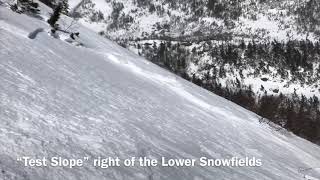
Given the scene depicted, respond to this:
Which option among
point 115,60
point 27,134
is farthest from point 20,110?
point 115,60

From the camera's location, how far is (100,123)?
23.6 ft

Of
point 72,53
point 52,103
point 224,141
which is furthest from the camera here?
point 72,53

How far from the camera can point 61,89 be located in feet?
27.5

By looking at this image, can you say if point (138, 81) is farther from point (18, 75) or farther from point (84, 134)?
point (84, 134)

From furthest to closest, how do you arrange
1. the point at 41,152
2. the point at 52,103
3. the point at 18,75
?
the point at 18,75 < the point at 52,103 < the point at 41,152

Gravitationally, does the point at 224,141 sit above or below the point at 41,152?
below

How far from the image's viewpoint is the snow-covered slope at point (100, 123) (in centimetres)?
548

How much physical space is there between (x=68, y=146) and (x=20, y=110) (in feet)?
3.33

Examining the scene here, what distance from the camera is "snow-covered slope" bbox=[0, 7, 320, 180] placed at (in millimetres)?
5484

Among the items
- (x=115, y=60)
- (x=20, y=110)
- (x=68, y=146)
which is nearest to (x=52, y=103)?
(x=20, y=110)

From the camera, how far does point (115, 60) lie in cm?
1712

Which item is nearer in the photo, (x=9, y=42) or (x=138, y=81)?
(x=9, y=42)

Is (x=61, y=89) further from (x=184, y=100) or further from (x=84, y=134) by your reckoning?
(x=184, y=100)

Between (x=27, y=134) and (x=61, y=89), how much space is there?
2945 millimetres
